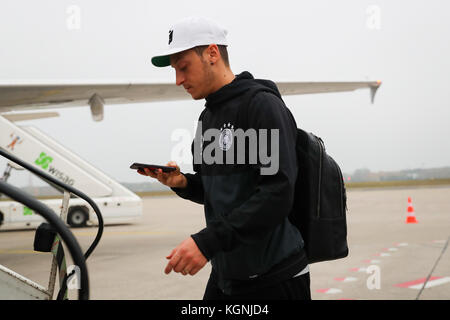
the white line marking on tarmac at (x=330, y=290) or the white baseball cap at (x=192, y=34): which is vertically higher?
the white baseball cap at (x=192, y=34)

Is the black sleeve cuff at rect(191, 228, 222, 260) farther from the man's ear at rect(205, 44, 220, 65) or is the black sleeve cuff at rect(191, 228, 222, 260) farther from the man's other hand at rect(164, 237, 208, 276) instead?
the man's ear at rect(205, 44, 220, 65)

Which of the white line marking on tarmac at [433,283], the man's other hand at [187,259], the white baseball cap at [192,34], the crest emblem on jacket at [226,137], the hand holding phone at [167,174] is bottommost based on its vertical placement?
the white line marking on tarmac at [433,283]

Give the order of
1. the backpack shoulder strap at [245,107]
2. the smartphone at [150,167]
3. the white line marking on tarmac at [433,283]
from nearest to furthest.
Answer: the backpack shoulder strap at [245,107]
the smartphone at [150,167]
the white line marking on tarmac at [433,283]

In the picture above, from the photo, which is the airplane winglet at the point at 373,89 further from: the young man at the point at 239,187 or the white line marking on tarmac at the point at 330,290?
the young man at the point at 239,187

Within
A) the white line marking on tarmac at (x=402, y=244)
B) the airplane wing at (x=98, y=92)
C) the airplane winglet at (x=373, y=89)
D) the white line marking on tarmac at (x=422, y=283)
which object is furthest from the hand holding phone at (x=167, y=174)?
the airplane winglet at (x=373, y=89)

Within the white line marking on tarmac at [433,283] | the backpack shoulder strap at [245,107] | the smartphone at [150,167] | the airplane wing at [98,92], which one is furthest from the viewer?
the airplane wing at [98,92]

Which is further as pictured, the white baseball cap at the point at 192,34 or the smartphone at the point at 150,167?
the smartphone at the point at 150,167

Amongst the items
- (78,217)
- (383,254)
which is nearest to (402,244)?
(383,254)

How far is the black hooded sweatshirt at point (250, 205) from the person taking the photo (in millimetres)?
1454

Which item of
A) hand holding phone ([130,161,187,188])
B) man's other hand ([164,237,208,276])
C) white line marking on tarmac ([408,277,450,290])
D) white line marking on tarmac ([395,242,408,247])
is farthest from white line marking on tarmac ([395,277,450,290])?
man's other hand ([164,237,208,276])

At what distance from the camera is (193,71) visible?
1.67 m
